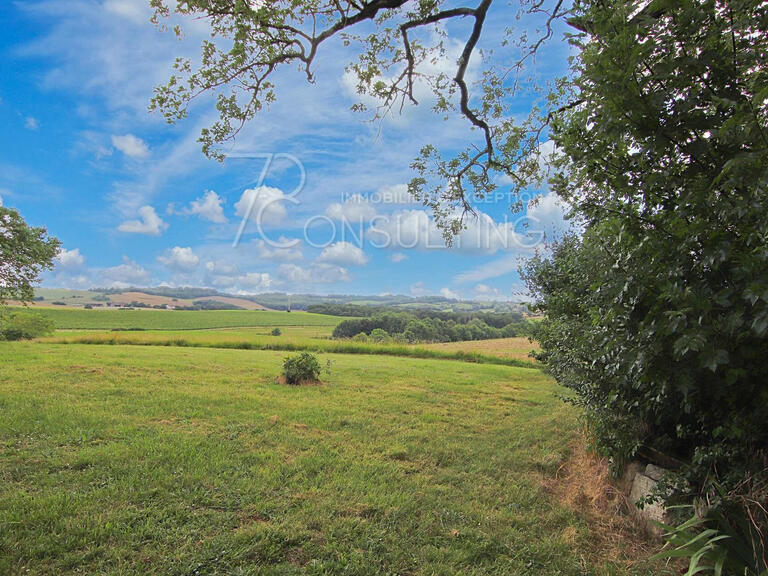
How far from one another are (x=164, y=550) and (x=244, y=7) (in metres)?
7.38

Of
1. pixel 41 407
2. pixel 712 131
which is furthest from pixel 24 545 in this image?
pixel 712 131

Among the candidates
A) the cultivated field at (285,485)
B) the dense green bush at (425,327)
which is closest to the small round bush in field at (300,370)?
the cultivated field at (285,485)

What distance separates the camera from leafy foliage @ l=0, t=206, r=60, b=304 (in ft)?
44.4

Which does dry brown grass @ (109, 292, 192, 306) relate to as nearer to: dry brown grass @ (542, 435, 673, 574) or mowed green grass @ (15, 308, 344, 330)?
mowed green grass @ (15, 308, 344, 330)

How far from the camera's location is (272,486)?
4086mm

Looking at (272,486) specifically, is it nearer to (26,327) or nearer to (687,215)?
(687,215)

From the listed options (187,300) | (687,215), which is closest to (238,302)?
(187,300)

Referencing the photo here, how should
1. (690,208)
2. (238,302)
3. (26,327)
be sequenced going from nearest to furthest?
(690,208)
(26,327)
(238,302)

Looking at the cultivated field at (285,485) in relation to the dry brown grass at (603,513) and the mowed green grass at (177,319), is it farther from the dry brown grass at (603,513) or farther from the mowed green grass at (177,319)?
Answer: the mowed green grass at (177,319)

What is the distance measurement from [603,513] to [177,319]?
5067 cm

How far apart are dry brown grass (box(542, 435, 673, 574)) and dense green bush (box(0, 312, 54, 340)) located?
90.1 feet

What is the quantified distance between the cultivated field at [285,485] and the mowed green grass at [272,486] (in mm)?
20

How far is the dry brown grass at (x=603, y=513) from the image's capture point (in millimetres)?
3270

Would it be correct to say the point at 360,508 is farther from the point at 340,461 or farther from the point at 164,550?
the point at 164,550
